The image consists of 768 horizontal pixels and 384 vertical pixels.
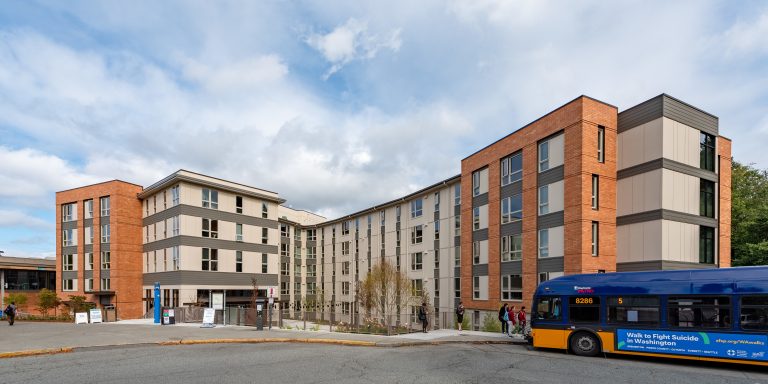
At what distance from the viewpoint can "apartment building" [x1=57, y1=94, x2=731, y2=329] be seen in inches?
997

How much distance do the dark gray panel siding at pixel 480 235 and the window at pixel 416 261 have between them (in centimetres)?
1009

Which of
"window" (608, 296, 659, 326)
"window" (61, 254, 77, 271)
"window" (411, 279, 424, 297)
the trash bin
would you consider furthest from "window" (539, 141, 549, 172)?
"window" (61, 254, 77, 271)

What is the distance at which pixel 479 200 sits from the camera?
34.6 m

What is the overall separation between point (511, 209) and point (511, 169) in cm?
272

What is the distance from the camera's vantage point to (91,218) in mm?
46344

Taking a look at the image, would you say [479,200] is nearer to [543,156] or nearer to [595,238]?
[543,156]

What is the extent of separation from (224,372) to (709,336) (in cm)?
1490

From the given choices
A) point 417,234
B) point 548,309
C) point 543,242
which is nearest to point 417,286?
point 417,234

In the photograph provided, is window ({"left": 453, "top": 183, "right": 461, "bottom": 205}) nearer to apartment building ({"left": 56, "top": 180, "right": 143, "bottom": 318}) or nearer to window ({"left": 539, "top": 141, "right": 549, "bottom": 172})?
window ({"left": 539, "top": 141, "right": 549, "bottom": 172})

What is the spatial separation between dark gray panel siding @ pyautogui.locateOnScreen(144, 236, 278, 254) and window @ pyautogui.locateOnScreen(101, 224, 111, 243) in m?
3.71

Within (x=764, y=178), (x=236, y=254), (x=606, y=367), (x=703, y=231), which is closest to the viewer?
(x=606, y=367)

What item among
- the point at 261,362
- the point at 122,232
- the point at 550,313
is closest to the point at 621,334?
the point at 550,313

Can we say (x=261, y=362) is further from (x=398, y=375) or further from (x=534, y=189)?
(x=534, y=189)

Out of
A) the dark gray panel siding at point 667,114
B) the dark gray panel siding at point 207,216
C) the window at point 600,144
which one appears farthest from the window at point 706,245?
the dark gray panel siding at point 207,216
